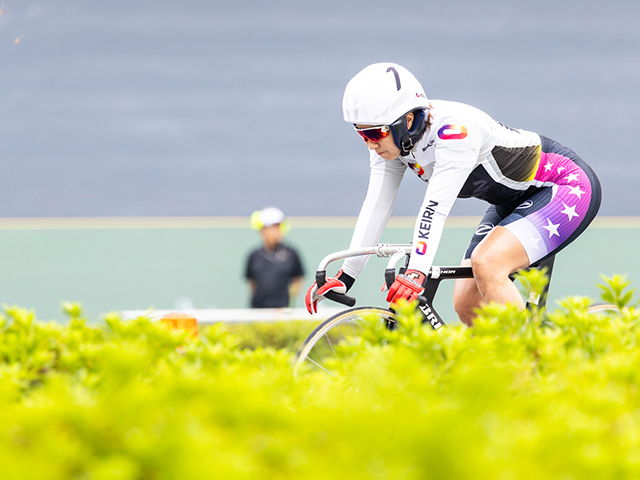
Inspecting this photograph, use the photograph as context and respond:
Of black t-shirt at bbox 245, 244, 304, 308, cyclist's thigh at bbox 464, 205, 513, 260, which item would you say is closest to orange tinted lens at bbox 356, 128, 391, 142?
cyclist's thigh at bbox 464, 205, 513, 260

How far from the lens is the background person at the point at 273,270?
26.5 ft

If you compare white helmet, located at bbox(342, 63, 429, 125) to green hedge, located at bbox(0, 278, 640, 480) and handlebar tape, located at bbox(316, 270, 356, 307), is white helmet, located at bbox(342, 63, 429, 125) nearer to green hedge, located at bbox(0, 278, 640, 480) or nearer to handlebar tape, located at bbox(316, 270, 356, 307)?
handlebar tape, located at bbox(316, 270, 356, 307)

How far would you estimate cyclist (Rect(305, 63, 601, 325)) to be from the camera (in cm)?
313

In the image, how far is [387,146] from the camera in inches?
130

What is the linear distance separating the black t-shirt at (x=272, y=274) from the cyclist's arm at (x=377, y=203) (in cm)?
445

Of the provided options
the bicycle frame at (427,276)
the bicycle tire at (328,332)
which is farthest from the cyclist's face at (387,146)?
the bicycle tire at (328,332)

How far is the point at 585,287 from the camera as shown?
2036cm

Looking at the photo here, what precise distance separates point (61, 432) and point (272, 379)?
459 millimetres

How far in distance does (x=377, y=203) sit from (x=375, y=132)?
1.81ft

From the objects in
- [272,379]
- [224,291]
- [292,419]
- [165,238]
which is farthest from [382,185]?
[165,238]

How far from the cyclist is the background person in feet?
14.2

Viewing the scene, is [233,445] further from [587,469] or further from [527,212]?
[527,212]

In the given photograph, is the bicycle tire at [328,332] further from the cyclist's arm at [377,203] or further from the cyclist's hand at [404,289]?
the cyclist's arm at [377,203]

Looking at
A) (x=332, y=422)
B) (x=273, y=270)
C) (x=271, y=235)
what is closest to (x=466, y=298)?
(x=332, y=422)
